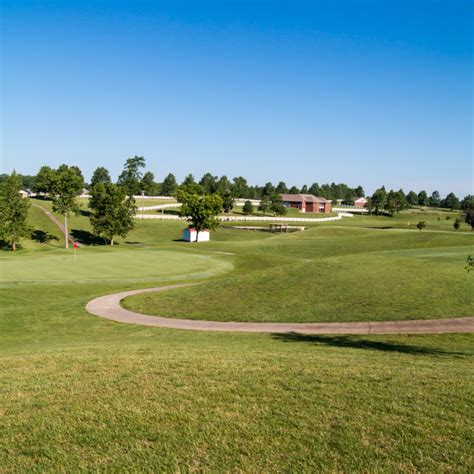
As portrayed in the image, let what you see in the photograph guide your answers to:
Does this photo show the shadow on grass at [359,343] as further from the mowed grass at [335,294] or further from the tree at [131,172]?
the tree at [131,172]

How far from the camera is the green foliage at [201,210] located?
83.2 metres

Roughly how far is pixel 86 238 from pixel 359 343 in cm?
8195

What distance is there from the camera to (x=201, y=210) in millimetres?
83000

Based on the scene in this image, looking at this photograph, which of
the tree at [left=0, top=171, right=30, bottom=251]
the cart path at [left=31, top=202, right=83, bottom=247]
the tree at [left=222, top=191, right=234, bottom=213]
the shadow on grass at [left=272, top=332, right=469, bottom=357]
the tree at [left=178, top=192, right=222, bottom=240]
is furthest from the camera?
the tree at [left=222, top=191, right=234, bottom=213]

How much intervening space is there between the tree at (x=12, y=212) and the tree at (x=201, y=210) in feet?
87.8

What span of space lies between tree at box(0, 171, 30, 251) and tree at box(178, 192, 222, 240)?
26.8 m

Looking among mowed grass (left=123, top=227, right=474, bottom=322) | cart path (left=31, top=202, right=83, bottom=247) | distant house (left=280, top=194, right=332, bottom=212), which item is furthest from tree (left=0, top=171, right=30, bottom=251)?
distant house (left=280, top=194, right=332, bottom=212)

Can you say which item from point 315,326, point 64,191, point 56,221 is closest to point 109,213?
point 64,191

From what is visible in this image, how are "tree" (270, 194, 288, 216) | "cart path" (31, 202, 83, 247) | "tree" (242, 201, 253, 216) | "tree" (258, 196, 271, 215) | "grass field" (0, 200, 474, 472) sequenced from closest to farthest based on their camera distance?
"grass field" (0, 200, 474, 472) → "cart path" (31, 202, 83, 247) → "tree" (242, 201, 253, 216) → "tree" (270, 194, 288, 216) → "tree" (258, 196, 271, 215)

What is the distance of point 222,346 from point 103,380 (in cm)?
644

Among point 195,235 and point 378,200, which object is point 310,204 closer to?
point 378,200

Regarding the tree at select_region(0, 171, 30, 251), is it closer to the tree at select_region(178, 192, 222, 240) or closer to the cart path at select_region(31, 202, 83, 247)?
the cart path at select_region(31, 202, 83, 247)

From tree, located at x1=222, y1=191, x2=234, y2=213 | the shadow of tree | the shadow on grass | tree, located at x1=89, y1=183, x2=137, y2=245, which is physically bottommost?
the shadow of tree

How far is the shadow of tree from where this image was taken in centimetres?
9000
